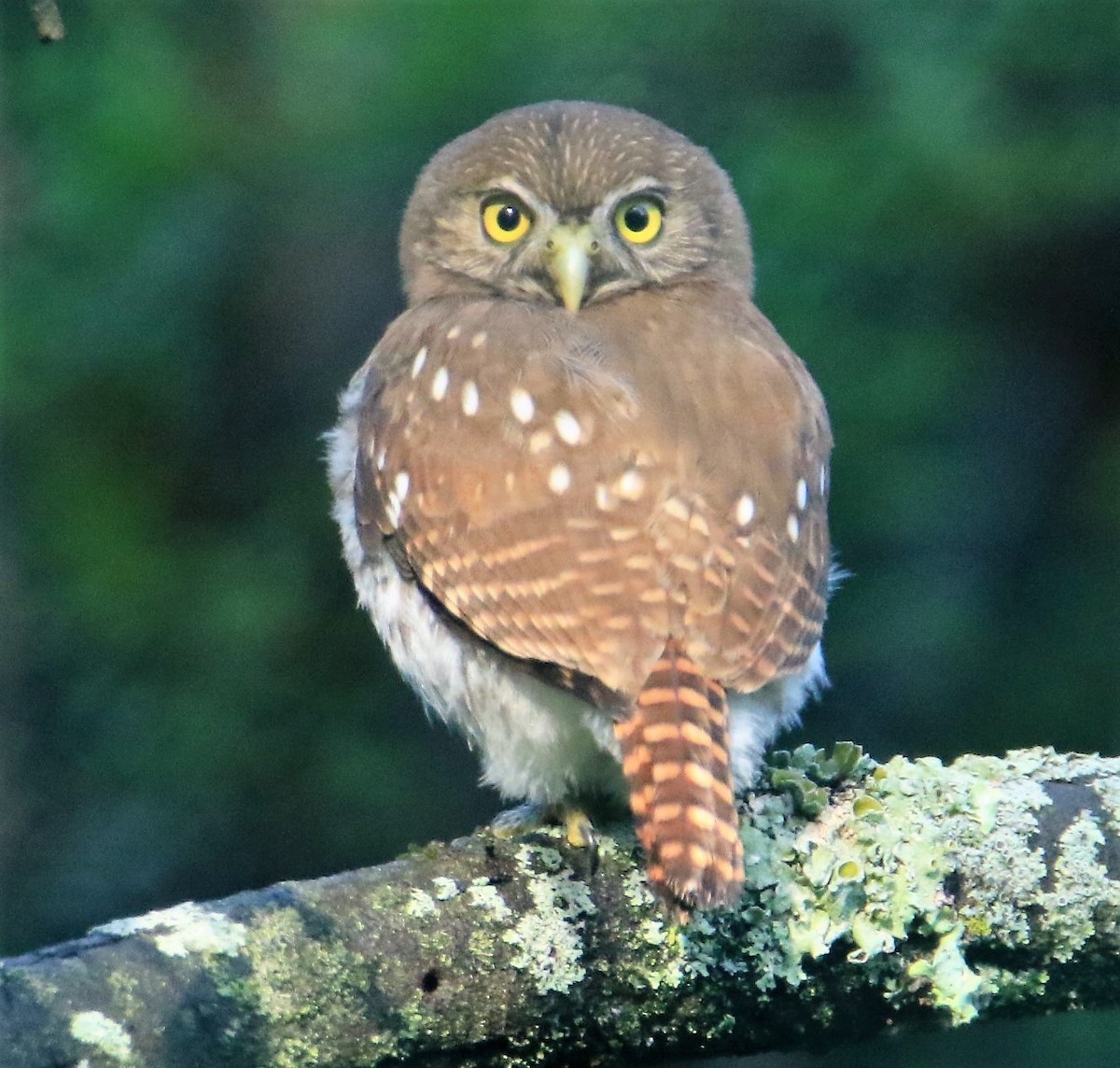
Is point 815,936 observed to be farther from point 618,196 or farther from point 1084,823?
point 618,196

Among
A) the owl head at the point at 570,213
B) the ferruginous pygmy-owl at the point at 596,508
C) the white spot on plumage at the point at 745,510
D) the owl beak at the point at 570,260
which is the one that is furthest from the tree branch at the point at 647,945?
the owl head at the point at 570,213

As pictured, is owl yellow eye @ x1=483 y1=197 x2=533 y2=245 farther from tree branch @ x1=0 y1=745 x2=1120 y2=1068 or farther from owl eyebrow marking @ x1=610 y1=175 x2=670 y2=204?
tree branch @ x1=0 y1=745 x2=1120 y2=1068

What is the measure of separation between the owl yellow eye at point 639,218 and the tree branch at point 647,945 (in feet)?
3.96

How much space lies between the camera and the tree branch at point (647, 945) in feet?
6.86

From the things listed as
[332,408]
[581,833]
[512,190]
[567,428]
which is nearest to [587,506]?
[567,428]

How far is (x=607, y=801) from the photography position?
293 cm

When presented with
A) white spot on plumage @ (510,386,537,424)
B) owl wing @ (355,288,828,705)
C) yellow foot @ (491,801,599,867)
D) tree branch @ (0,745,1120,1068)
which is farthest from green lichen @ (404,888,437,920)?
white spot on plumage @ (510,386,537,424)

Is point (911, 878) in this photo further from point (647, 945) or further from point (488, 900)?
point (488, 900)

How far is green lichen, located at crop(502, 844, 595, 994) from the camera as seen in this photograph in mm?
2396

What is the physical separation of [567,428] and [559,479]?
112mm

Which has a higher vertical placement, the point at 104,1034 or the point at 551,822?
the point at 551,822

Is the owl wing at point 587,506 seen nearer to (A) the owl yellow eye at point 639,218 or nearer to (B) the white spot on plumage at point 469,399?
(B) the white spot on plumage at point 469,399

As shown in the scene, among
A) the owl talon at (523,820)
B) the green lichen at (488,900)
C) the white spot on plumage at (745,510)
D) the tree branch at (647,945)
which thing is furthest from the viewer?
the owl talon at (523,820)

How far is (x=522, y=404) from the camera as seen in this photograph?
2.92m
